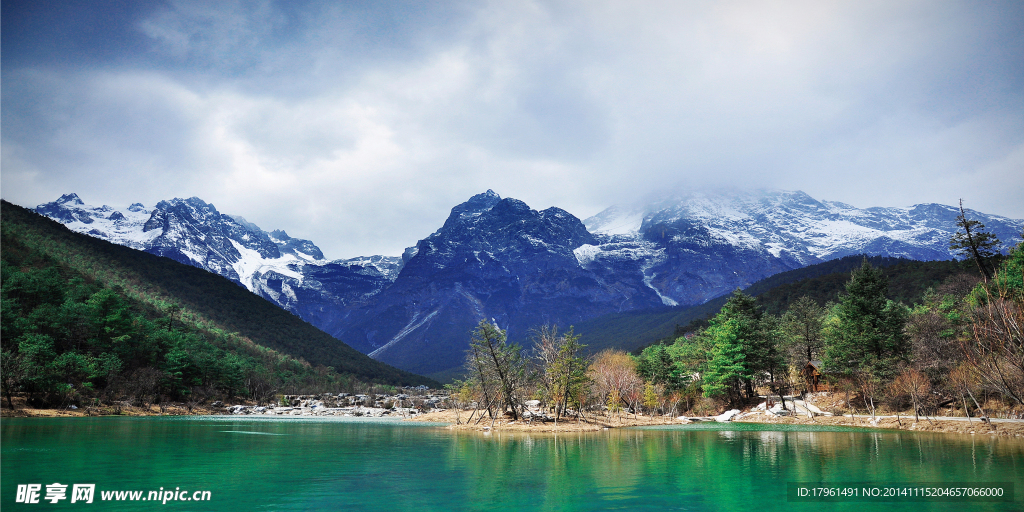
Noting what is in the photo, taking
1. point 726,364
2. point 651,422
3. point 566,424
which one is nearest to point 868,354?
point 726,364

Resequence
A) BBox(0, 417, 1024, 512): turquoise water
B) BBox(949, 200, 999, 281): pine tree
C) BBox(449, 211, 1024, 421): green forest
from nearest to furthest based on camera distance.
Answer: BBox(0, 417, 1024, 512): turquoise water < BBox(449, 211, 1024, 421): green forest < BBox(949, 200, 999, 281): pine tree

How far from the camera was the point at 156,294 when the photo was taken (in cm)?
12106

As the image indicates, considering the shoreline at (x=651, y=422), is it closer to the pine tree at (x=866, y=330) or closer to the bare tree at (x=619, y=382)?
the bare tree at (x=619, y=382)

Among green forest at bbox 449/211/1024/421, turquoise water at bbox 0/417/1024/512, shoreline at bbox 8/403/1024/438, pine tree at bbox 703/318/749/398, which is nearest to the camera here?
turquoise water at bbox 0/417/1024/512

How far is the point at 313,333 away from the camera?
168125 mm

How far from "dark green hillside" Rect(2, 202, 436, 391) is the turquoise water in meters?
47.0

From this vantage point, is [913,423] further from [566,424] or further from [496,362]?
[496,362]

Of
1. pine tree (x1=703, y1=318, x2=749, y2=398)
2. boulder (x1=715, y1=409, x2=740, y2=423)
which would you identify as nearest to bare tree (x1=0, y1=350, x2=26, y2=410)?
boulder (x1=715, y1=409, x2=740, y2=423)

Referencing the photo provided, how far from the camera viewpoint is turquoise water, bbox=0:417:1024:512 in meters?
18.0

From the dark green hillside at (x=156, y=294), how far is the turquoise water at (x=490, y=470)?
47.0 m

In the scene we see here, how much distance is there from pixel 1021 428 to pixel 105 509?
53.2 metres

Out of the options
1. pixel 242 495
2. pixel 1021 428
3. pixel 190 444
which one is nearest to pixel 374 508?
pixel 242 495

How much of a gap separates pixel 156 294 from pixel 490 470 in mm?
123453

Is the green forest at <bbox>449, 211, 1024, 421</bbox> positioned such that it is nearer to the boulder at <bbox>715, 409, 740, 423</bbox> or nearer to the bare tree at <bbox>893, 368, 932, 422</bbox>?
the bare tree at <bbox>893, 368, 932, 422</bbox>
